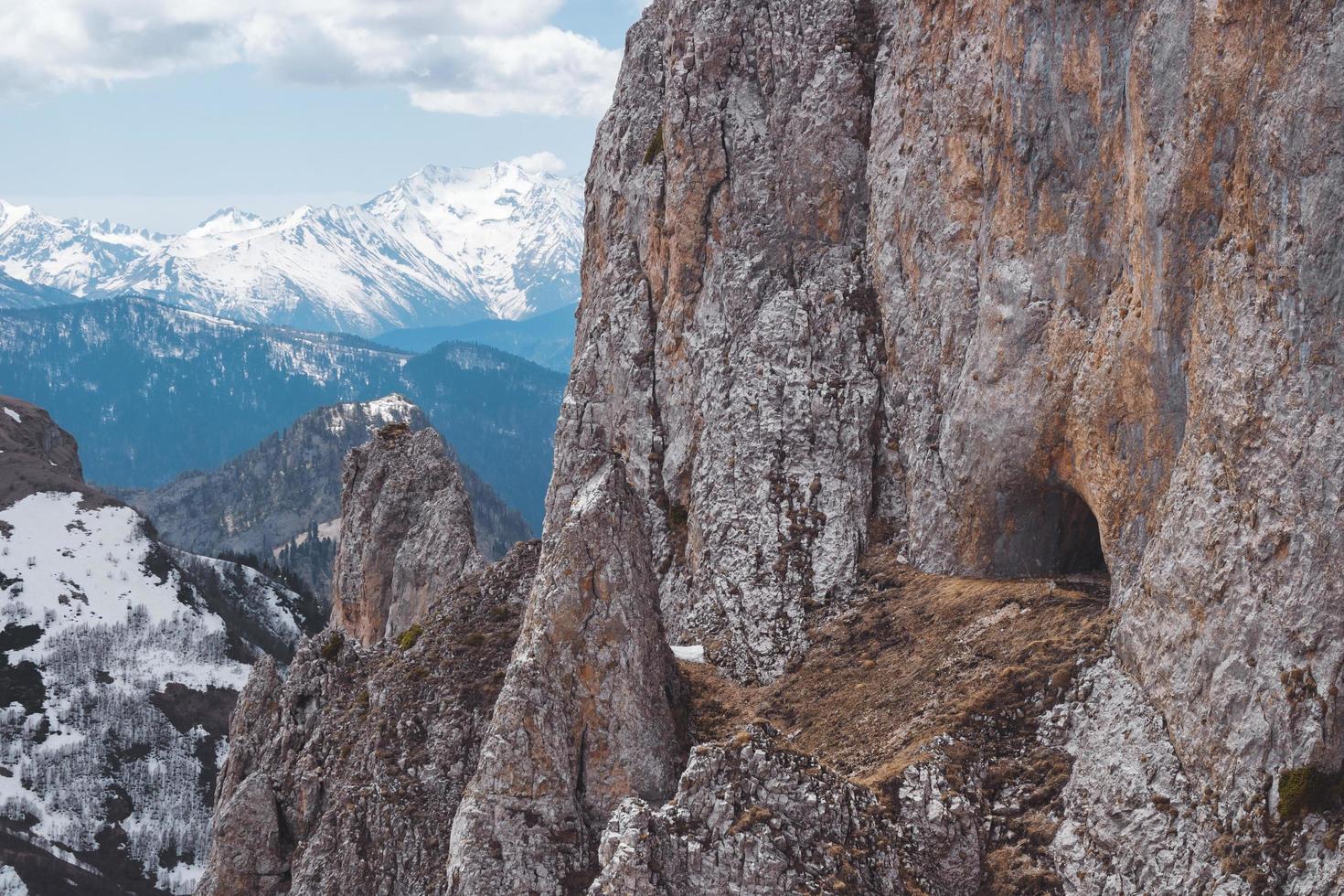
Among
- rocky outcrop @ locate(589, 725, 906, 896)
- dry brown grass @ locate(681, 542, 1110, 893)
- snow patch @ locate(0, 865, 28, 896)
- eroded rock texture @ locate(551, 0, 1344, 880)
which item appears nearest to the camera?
eroded rock texture @ locate(551, 0, 1344, 880)

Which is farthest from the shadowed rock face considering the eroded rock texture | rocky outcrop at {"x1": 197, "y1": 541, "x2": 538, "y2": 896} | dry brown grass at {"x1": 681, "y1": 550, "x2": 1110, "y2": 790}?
rocky outcrop at {"x1": 197, "y1": 541, "x2": 538, "y2": 896}

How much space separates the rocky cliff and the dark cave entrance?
0.12 meters

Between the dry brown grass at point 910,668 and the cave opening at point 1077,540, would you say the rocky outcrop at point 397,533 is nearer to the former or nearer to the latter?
the dry brown grass at point 910,668

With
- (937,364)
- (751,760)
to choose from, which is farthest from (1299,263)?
(937,364)

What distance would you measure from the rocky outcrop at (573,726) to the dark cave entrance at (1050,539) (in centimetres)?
1113

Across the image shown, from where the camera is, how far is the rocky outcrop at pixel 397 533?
72.4 m

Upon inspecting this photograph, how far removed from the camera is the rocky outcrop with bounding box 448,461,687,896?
30.2 meters

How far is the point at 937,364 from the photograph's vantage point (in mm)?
36781

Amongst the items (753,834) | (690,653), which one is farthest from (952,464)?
(753,834)

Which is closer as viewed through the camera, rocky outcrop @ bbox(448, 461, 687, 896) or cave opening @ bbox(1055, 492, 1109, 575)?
rocky outcrop @ bbox(448, 461, 687, 896)

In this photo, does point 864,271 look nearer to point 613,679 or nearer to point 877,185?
point 877,185

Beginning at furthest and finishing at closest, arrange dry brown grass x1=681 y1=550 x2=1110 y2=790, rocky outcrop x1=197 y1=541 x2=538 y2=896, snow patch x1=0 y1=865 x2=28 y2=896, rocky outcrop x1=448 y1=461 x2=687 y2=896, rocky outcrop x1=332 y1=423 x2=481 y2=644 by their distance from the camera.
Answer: snow patch x1=0 y1=865 x2=28 y2=896, rocky outcrop x1=332 y1=423 x2=481 y2=644, rocky outcrop x1=197 y1=541 x2=538 y2=896, rocky outcrop x1=448 y1=461 x2=687 y2=896, dry brown grass x1=681 y1=550 x2=1110 y2=790

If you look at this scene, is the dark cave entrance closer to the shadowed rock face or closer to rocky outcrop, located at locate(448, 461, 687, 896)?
the shadowed rock face

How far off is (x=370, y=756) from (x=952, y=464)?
22.8m
